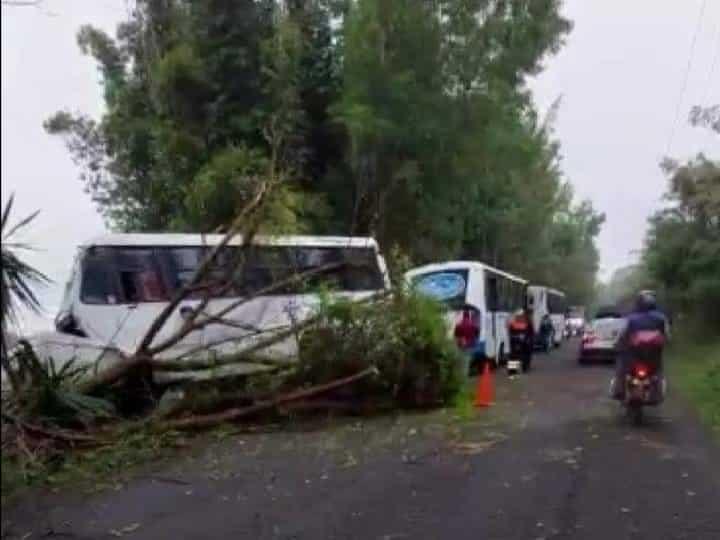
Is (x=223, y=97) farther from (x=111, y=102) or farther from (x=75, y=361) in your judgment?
(x=75, y=361)

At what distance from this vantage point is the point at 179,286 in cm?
1622

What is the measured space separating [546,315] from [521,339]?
647 inches

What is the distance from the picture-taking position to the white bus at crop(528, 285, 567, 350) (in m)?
38.7

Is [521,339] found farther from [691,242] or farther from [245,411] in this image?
[245,411]

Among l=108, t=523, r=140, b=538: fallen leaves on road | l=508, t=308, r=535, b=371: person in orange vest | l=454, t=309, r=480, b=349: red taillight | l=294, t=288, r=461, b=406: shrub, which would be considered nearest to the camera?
l=108, t=523, r=140, b=538: fallen leaves on road

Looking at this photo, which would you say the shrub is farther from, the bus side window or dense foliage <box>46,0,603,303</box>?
the bus side window

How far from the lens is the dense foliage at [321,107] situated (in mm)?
22891

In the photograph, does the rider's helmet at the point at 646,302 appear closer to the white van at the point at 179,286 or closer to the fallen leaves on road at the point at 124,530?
the white van at the point at 179,286

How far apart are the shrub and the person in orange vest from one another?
10.3m

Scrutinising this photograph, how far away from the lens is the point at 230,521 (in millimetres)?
8336

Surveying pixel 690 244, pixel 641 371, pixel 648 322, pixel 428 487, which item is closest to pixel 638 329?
pixel 648 322

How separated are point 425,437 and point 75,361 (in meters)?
4.15

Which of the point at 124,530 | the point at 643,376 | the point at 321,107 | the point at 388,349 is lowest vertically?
the point at 124,530

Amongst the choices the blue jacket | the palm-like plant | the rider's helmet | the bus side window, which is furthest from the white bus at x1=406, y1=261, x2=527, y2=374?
the palm-like plant
